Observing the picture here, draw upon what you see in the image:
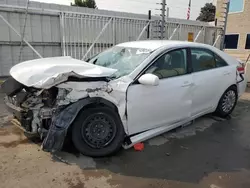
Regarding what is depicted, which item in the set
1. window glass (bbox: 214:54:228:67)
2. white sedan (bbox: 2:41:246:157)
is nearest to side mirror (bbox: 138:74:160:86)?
white sedan (bbox: 2:41:246:157)

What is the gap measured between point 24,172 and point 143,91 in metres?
1.86

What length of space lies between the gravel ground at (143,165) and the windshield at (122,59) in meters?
1.24

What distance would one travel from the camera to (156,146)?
3625 mm

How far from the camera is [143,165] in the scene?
3084mm

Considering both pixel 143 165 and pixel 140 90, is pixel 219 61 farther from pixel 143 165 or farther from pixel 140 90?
pixel 143 165

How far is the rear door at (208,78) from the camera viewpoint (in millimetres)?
4016

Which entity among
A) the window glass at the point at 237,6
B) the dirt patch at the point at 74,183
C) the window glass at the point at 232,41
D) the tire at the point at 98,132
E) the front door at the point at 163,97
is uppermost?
the window glass at the point at 237,6

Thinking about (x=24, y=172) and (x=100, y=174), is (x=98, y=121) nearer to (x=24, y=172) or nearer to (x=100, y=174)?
(x=100, y=174)

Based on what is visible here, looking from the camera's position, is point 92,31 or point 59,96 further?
point 92,31

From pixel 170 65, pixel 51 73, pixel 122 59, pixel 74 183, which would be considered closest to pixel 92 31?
pixel 122 59

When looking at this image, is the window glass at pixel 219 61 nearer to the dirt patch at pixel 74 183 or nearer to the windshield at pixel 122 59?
the windshield at pixel 122 59

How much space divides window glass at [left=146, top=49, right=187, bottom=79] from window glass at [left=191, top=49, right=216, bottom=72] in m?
0.22

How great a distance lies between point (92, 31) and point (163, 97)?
5510mm

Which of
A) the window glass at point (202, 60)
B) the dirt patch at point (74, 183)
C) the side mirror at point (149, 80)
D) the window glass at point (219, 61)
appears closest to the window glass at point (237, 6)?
the window glass at point (219, 61)
